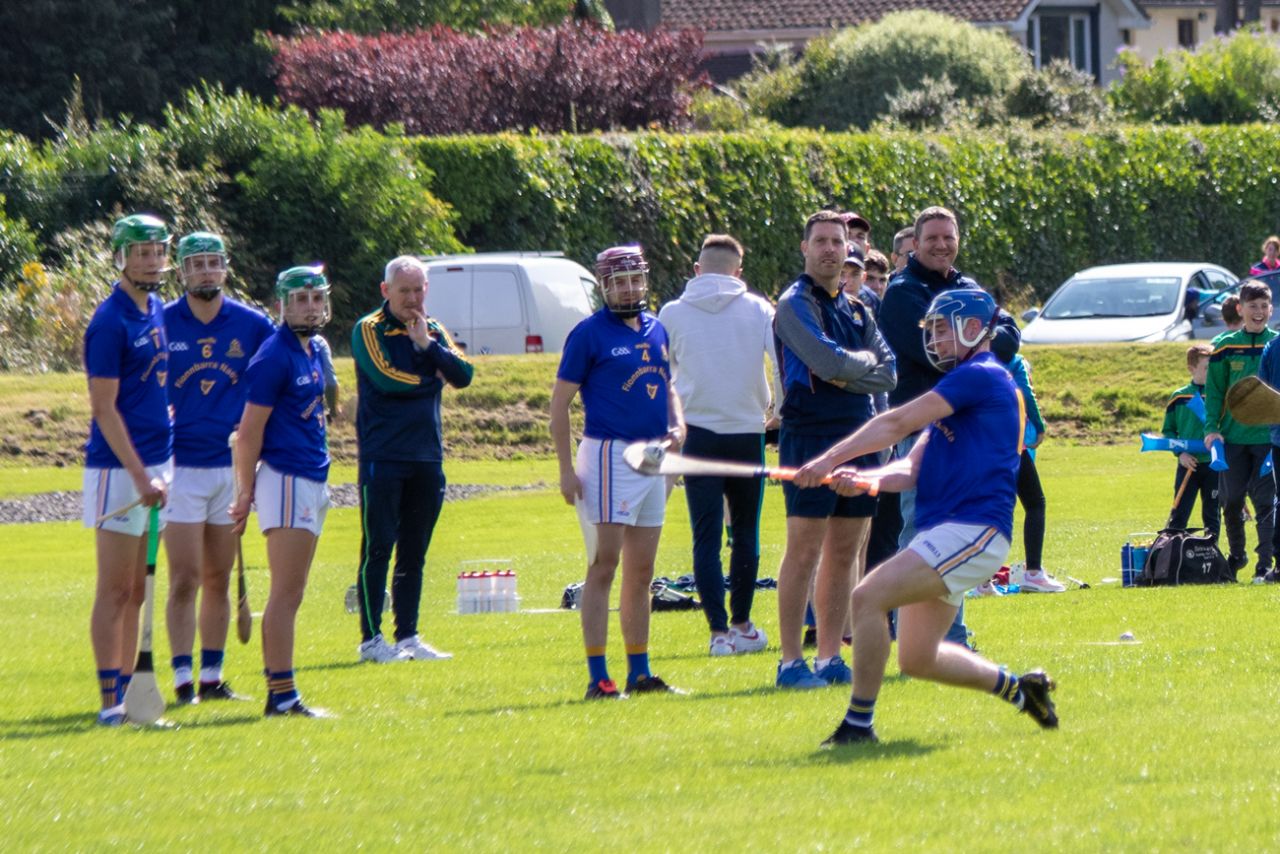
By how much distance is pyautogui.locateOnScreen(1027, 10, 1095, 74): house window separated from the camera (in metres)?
65.3

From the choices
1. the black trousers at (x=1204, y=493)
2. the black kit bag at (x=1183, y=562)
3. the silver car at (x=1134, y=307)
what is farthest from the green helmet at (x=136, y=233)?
the silver car at (x=1134, y=307)

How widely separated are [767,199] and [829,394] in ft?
91.2

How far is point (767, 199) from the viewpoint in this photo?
3738cm

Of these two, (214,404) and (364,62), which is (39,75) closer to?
(364,62)

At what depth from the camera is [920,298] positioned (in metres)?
10.1

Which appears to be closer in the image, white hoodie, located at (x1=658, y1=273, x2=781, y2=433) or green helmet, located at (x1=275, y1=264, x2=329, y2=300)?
green helmet, located at (x1=275, y1=264, x2=329, y2=300)

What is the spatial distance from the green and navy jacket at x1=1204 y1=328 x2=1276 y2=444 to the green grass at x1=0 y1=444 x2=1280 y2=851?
2636 millimetres

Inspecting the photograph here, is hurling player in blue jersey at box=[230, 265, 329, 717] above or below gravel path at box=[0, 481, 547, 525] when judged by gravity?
above

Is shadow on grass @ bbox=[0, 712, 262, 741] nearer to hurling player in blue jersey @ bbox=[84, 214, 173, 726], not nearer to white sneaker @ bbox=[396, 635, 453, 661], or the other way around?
hurling player in blue jersey @ bbox=[84, 214, 173, 726]

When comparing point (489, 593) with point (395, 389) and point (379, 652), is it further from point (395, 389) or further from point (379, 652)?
point (395, 389)

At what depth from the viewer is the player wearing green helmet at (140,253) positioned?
30.6 feet

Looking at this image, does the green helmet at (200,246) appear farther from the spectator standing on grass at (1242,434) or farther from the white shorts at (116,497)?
the spectator standing on grass at (1242,434)

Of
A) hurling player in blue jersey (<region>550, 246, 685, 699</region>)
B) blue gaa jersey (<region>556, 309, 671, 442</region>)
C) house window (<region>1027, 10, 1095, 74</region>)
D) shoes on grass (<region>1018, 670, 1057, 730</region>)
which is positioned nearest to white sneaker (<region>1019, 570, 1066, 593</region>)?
hurling player in blue jersey (<region>550, 246, 685, 699</region>)

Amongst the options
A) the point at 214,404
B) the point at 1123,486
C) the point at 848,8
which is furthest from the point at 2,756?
the point at 848,8
